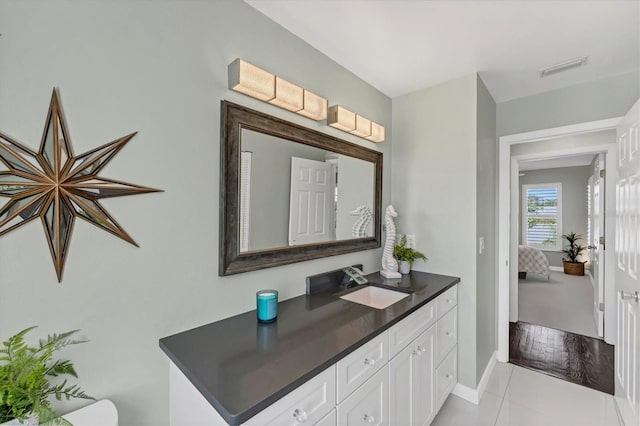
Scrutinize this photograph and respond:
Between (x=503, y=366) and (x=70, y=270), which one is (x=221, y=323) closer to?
(x=70, y=270)

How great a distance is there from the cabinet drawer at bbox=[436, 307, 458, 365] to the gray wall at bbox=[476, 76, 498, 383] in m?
0.21

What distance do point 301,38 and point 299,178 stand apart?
835 mm

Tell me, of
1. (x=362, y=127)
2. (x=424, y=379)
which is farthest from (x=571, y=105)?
(x=424, y=379)

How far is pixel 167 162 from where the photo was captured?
1160 mm

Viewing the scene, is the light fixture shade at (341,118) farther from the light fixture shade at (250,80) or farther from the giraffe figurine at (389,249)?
the giraffe figurine at (389,249)

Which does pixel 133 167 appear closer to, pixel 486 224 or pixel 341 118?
pixel 341 118

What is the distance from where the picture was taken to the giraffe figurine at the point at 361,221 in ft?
7.02

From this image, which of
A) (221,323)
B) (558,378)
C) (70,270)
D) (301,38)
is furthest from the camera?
(558,378)

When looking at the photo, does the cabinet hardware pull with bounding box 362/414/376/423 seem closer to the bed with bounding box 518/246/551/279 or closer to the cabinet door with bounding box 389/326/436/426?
the cabinet door with bounding box 389/326/436/426

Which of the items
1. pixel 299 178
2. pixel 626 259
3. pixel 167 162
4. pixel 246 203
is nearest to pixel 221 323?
pixel 246 203

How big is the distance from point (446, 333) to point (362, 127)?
5.19 feet

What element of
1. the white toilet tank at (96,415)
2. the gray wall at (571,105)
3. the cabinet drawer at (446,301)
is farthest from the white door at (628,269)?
the white toilet tank at (96,415)

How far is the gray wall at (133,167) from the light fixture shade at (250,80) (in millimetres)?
48

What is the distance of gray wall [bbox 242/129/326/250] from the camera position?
4.83 ft
